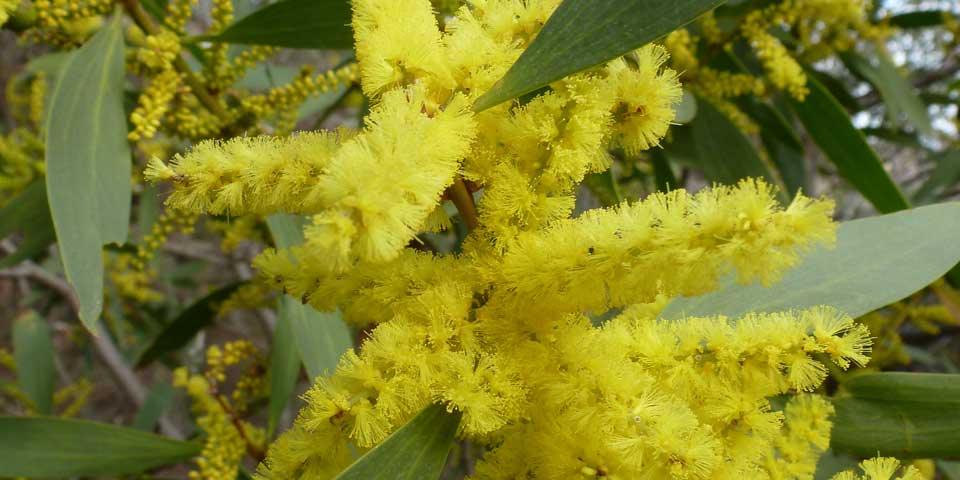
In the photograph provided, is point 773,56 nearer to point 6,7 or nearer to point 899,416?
point 899,416

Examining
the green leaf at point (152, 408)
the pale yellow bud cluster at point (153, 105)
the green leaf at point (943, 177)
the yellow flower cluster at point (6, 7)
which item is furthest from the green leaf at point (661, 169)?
the green leaf at point (152, 408)

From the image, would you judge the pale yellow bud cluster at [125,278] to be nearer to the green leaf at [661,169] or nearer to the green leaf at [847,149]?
the green leaf at [661,169]

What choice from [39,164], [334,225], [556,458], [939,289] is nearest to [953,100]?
[939,289]

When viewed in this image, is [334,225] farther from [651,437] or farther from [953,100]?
[953,100]

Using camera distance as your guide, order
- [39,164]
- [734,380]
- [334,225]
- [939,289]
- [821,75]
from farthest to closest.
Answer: [821,75], [39,164], [939,289], [734,380], [334,225]

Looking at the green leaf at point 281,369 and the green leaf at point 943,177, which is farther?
the green leaf at point 943,177

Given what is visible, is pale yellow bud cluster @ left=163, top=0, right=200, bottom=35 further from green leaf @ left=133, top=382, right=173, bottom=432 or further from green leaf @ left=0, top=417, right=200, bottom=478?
green leaf @ left=133, top=382, right=173, bottom=432
